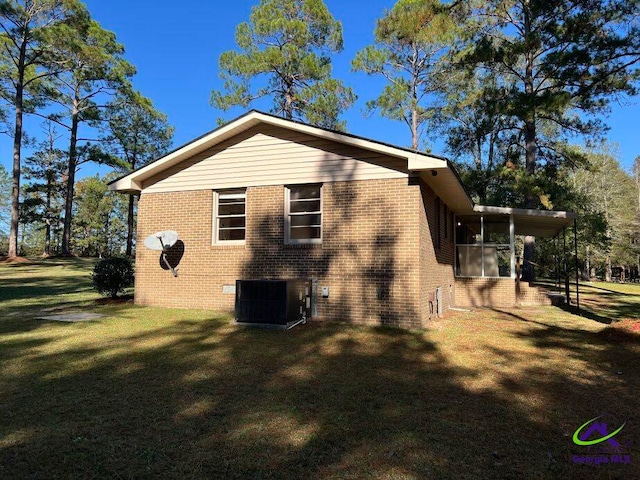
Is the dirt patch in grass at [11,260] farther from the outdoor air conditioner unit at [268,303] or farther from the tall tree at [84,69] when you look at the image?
the outdoor air conditioner unit at [268,303]

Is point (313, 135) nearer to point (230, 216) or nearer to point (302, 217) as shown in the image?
point (302, 217)

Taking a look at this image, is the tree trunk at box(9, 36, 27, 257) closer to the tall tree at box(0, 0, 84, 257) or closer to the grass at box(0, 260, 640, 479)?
the tall tree at box(0, 0, 84, 257)

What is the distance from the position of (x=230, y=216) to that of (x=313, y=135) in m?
2.93

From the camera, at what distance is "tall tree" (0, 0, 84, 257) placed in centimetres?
2372

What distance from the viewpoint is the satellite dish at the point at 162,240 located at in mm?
10094

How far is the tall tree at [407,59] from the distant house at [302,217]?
13.2 m

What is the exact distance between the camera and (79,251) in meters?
48.5

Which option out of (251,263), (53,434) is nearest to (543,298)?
(251,263)

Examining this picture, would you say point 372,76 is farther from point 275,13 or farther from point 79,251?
point 79,251

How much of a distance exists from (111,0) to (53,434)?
1942 centimetres

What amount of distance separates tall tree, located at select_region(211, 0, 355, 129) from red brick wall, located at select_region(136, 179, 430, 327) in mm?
12847

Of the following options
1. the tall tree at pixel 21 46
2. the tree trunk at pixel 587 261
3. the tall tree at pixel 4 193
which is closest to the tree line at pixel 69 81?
the tall tree at pixel 21 46

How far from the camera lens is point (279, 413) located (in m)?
4.01

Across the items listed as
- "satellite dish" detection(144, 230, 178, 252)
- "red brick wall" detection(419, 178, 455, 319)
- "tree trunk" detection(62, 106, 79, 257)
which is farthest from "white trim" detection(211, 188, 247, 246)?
"tree trunk" detection(62, 106, 79, 257)
